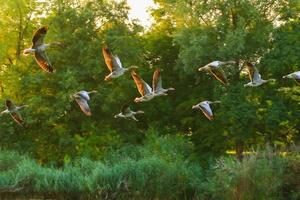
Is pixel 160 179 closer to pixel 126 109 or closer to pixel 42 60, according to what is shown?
pixel 126 109

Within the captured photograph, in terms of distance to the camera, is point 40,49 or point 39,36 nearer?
point 39,36

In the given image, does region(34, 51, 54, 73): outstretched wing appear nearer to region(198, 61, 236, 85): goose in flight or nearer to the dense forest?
region(198, 61, 236, 85): goose in flight

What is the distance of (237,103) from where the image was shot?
3359cm

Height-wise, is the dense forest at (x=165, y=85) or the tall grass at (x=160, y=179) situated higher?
the dense forest at (x=165, y=85)

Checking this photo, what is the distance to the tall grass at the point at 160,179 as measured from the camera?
23.8 metres

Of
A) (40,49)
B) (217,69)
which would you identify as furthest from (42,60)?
(217,69)

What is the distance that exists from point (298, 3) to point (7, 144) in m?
15.7

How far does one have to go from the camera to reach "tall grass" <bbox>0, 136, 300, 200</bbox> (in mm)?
23766

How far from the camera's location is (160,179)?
84.3 feet

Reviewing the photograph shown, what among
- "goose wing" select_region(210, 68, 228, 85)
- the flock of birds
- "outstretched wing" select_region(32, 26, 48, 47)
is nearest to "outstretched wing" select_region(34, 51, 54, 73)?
the flock of birds

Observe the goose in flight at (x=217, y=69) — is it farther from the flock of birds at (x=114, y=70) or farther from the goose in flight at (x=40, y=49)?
the goose in flight at (x=40, y=49)

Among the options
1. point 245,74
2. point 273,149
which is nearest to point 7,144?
point 245,74

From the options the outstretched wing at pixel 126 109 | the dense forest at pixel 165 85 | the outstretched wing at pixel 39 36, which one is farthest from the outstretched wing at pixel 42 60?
the dense forest at pixel 165 85

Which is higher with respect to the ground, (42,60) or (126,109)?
(42,60)
